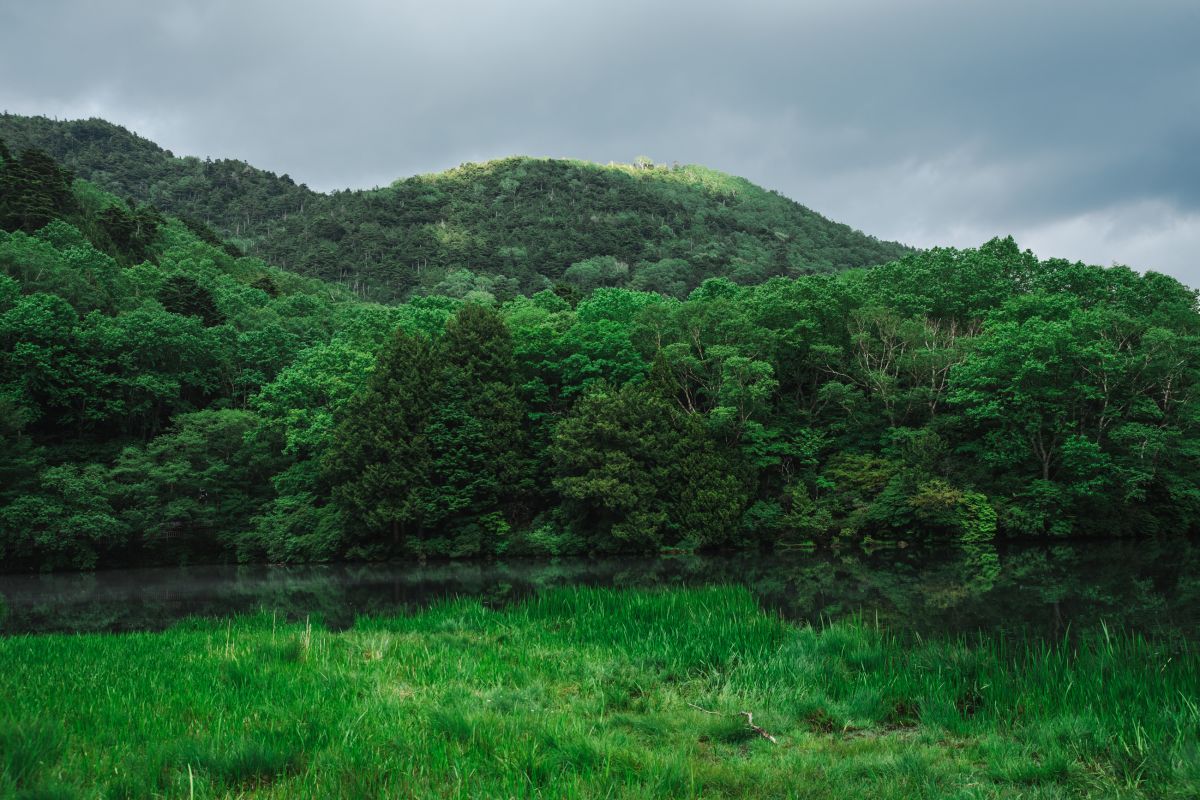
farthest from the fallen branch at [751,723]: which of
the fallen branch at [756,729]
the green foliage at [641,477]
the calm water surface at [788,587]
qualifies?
the green foliage at [641,477]

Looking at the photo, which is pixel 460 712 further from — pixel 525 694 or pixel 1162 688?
pixel 1162 688

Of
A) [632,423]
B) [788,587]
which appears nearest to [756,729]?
[788,587]

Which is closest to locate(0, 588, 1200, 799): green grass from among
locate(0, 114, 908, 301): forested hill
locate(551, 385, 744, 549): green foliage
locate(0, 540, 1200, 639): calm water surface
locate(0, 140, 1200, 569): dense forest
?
locate(0, 540, 1200, 639): calm water surface

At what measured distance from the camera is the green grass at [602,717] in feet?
13.5

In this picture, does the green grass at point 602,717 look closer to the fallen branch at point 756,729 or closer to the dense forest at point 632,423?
the fallen branch at point 756,729

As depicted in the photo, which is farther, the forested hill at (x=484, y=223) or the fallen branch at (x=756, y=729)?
the forested hill at (x=484, y=223)

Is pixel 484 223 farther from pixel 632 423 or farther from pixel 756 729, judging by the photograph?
pixel 756 729

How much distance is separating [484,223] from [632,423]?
4039 inches

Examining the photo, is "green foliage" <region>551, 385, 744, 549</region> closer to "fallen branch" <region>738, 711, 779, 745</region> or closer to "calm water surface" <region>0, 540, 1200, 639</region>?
"calm water surface" <region>0, 540, 1200, 639</region>

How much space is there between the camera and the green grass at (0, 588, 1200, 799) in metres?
4.13

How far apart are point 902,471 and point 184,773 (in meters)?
31.6

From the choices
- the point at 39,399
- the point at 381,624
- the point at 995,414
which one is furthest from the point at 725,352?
the point at 39,399

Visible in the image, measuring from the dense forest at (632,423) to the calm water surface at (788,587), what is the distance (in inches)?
110

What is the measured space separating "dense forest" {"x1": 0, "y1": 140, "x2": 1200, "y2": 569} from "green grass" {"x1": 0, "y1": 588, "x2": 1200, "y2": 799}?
23.7m
